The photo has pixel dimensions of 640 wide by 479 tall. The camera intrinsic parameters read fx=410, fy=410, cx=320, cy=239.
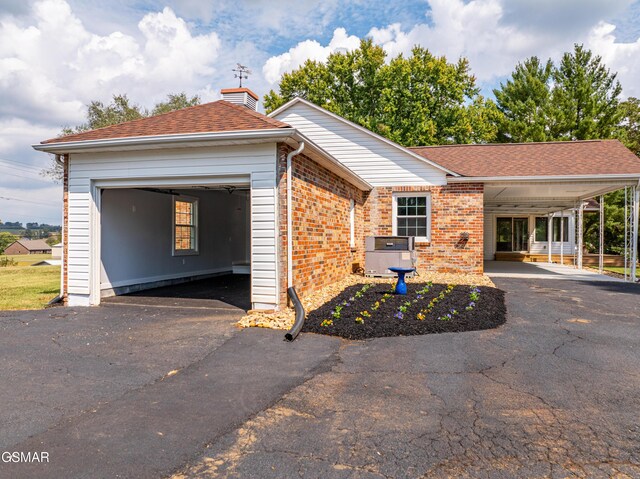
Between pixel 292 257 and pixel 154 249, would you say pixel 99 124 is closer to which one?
pixel 154 249

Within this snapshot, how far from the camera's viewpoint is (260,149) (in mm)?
7164

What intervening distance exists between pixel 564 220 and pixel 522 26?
1470 centimetres

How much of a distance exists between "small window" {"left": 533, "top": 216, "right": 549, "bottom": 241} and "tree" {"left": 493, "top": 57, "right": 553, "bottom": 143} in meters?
7.00

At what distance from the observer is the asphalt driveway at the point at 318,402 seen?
2.62 metres

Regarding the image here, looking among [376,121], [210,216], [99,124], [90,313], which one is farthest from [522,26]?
[99,124]

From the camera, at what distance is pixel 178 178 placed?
7.75 m

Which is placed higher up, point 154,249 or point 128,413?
point 154,249

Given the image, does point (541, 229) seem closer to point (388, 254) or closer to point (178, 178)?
point (388, 254)

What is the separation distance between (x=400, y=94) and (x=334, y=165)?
23.6m

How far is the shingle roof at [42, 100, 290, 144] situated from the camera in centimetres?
725

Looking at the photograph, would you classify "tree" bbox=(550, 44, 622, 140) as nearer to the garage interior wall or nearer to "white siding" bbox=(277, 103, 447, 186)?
"white siding" bbox=(277, 103, 447, 186)

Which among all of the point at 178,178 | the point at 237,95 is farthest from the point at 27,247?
the point at 178,178

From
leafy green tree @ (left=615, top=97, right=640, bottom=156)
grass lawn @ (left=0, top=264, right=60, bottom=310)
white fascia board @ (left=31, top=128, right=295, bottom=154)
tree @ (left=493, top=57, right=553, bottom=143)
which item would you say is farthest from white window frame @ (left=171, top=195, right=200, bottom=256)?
leafy green tree @ (left=615, top=97, right=640, bottom=156)

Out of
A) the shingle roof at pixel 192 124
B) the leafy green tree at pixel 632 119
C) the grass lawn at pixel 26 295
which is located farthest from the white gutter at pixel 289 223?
the leafy green tree at pixel 632 119
